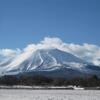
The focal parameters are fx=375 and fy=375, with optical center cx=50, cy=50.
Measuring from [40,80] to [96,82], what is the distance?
46.3 metres

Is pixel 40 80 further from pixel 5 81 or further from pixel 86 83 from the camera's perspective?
pixel 86 83

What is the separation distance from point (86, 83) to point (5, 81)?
2105 inches

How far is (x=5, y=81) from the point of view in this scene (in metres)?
182

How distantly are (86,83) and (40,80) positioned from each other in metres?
48.4

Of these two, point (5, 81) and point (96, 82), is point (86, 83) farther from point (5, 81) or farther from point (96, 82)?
point (5, 81)

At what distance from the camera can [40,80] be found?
187m

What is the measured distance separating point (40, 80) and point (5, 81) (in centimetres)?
1748

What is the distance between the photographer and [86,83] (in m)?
142

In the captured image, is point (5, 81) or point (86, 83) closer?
point (86, 83)

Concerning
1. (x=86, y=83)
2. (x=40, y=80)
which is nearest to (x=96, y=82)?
(x=86, y=83)

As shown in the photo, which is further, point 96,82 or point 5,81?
point 5,81

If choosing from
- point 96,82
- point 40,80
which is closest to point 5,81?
point 40,80

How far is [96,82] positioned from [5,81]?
5334cm

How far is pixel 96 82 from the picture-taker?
146 meters
